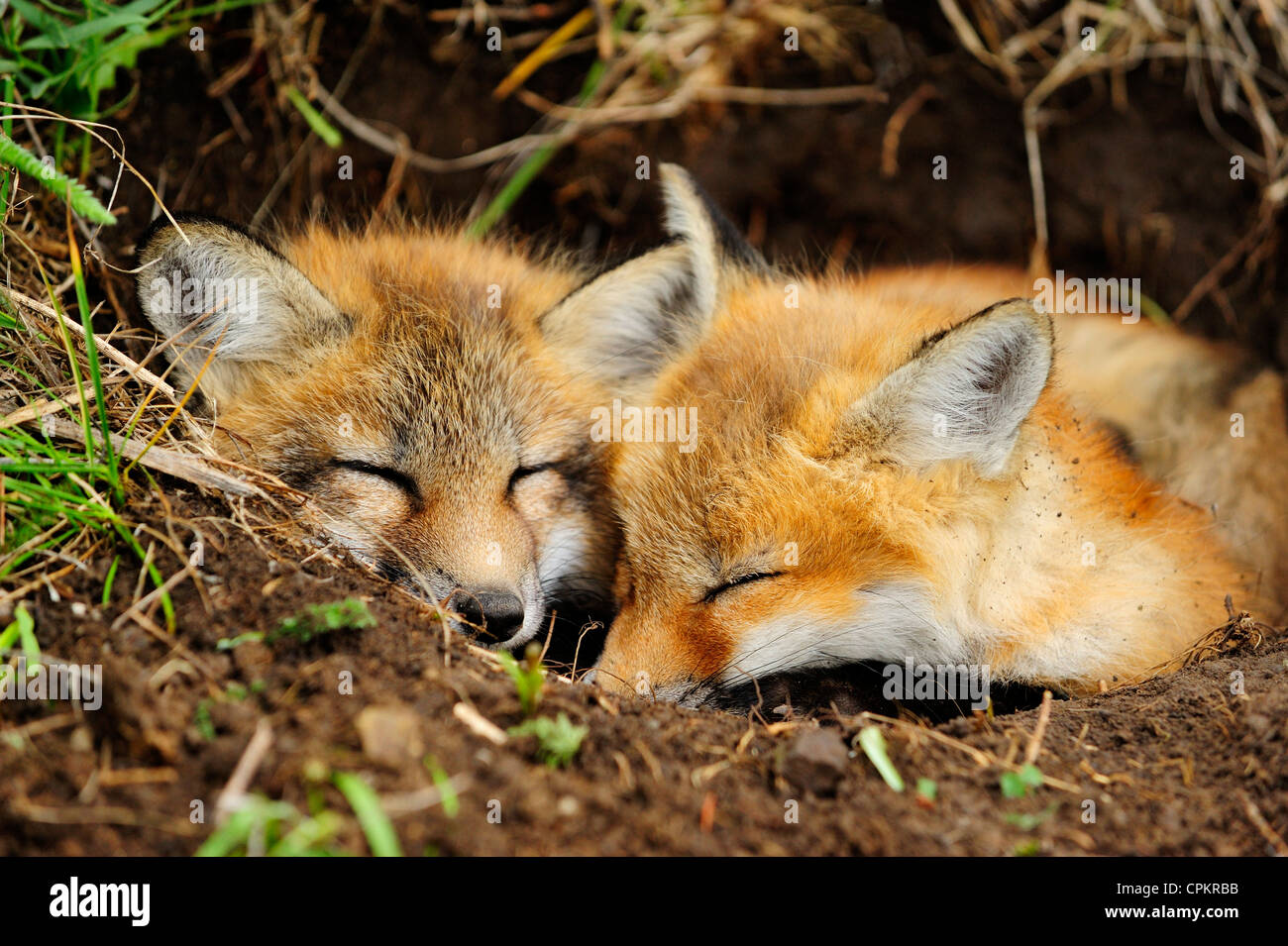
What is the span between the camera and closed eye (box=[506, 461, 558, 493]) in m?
3.44

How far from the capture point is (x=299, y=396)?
329 centimetres

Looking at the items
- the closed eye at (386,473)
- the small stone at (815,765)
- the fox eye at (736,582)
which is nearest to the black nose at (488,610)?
the closed eye at (386,473)

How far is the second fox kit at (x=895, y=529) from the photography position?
2887 mm

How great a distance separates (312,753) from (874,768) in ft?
4.29

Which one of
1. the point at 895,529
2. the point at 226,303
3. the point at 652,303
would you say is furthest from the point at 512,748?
the point at 652,303

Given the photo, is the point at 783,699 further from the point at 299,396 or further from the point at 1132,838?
the point at 299,396

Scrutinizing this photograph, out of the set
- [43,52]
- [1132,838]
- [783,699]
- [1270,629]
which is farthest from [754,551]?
[43,52]

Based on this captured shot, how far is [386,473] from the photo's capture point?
10.5 ft

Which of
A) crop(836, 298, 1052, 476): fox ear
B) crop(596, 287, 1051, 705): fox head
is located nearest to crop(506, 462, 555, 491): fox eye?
crop(596, 287, 1051, 705): fox head

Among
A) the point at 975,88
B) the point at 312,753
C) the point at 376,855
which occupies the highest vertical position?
the point at 975,88

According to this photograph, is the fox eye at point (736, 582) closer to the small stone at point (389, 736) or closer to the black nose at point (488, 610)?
the black nose at point (488, 610)

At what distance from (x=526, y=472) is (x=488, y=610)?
2.29ft

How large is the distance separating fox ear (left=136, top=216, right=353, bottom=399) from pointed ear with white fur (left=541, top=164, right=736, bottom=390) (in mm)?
905

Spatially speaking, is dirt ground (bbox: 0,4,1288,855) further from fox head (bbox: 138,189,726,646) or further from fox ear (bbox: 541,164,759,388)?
fox ear (bbox: 541,164,759,388)
